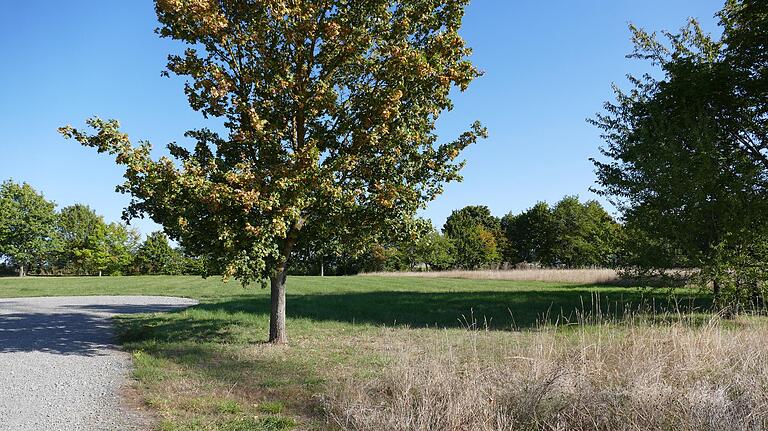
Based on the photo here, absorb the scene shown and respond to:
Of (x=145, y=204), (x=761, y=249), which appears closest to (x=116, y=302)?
Answer: (x=145, y=204)

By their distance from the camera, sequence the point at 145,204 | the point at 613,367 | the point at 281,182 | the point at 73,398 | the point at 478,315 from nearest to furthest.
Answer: the point at 613,367 < the point at 73,398 < the point at 281,182 < the point at 145,204 < the point at 478,315

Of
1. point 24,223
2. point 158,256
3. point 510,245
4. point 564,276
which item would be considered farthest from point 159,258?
point 564,276

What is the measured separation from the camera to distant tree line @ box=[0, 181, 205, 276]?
56219 mm

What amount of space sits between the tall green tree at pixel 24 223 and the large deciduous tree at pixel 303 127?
58932mm

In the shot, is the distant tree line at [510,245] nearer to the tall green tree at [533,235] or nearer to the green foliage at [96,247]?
the tall green tree at [533,235]

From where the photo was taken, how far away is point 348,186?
30.6ft

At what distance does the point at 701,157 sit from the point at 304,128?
9.69 metres

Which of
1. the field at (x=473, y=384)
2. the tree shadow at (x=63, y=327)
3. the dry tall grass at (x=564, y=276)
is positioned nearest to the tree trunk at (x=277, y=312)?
the field at (x=473, y=384)

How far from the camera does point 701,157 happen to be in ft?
40.4

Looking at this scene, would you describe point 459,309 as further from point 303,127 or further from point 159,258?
point 159,258

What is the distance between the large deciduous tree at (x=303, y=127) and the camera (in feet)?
27.0

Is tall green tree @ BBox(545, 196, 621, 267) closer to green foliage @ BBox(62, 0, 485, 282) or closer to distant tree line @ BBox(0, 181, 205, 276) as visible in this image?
distant tree line @ BBox(0, 181, 205, 276)

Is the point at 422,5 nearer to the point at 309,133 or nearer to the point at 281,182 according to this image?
the point at 309,133

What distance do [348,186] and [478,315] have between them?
700 centimetres
